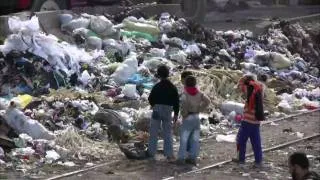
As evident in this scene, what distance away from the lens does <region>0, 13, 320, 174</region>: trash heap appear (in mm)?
11750

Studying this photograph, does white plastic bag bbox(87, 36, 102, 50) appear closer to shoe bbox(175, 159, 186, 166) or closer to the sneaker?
shoe bbox(175, 159, 186, 166)

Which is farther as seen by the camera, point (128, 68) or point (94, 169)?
point (128, 68)

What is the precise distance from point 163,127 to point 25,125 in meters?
2.10

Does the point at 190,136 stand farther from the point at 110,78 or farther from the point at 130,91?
the point at 110,78

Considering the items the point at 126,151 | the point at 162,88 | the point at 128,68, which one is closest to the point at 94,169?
the point at 126,151

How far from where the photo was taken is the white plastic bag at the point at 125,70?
15.3 metres

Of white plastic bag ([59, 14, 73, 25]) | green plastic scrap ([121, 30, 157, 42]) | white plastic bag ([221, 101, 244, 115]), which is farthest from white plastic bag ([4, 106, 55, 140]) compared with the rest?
green plastic scrap ([121, 30, 157, 42])

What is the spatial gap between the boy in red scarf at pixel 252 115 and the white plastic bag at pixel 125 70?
181 inches

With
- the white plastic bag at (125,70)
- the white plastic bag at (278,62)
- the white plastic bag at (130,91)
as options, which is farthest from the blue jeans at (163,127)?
the white plastic bag at (278,62)

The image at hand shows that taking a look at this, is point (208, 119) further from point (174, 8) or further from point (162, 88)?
point (174, 8)

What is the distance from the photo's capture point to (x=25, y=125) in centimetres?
1170

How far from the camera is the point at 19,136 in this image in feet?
37.7

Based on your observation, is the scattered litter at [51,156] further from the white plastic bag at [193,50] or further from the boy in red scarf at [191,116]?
the white plastic bag at [193,50]

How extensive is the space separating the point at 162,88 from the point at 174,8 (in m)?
11.8
